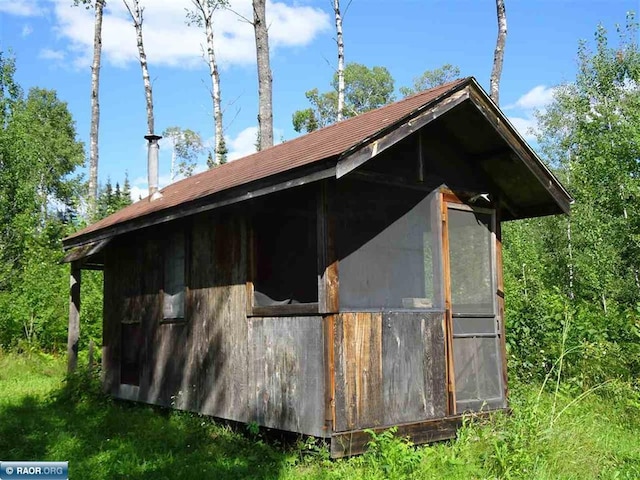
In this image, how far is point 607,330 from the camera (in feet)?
33.8

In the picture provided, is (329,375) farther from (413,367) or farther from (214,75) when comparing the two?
(214,75)

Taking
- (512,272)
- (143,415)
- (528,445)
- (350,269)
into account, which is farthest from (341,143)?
(512,272)

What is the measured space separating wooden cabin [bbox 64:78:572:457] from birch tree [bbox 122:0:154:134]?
18.5 m

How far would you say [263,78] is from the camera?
17.4 metres

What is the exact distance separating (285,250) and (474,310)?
95.8 inches

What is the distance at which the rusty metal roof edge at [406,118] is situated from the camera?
5.82 m

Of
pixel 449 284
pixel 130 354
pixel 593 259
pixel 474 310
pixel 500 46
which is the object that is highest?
pixel 500 46

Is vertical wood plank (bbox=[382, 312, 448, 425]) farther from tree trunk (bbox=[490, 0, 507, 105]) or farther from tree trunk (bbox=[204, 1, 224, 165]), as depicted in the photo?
tree trunk (bbox=[204, 1, 224, 165])

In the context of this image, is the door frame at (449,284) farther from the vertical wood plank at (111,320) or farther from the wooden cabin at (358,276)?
the vertical wood plank at (111,320)

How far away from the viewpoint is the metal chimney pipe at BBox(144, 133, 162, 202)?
11539 millimetres

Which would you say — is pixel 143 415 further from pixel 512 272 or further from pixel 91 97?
pixel 91 97

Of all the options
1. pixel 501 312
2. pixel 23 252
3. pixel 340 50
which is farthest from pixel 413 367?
pixel 340 50

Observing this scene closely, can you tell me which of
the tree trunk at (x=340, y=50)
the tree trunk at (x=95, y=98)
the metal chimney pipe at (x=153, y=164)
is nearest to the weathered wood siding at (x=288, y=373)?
the metal chimney pipe at (x=153, y=164)

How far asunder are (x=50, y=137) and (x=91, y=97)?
50.0ft
